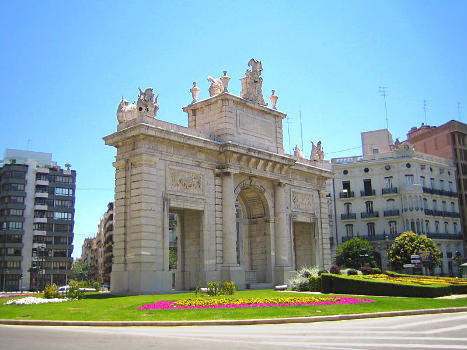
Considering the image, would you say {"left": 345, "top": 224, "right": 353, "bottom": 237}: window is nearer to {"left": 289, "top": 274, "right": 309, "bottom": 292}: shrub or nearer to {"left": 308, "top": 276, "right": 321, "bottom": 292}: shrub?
{"left": 289, "top": 274, "right": 309, "bottom": 292}: shrub

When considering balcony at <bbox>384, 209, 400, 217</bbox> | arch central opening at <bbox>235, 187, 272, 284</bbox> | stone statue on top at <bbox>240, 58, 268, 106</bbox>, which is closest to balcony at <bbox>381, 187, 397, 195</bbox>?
balcony at <bbox>384, 209, 400, 217</bbox>

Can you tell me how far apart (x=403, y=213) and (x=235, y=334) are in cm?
5829

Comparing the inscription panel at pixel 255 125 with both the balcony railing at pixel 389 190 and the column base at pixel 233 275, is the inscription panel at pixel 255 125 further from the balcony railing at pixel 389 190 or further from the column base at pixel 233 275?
the balcony railing at pixel 389 190

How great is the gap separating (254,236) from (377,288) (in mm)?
15311

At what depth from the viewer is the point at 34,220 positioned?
295 feet

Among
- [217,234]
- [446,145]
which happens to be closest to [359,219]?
[446,145]

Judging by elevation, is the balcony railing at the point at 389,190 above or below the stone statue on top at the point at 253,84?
below

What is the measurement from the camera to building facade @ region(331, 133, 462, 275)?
68062 millimetres

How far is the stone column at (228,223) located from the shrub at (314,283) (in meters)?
6.31

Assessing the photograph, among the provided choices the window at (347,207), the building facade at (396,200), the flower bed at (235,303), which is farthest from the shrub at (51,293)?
the window at (347,207)

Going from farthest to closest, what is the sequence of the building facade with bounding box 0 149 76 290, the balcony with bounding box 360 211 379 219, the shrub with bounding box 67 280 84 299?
the building facade with bounding box 0 149 76 290, the balcony with bounding box 360 211 379 219, the shrub with bounding box 67 280 84 299

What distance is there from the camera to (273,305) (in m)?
22.0

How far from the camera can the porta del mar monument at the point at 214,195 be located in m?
31.4

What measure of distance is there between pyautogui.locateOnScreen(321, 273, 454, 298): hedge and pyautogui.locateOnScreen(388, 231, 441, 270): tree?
32415mm
